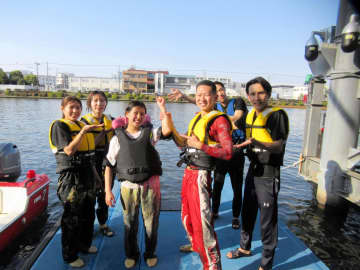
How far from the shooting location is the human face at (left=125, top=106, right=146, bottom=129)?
2.68m

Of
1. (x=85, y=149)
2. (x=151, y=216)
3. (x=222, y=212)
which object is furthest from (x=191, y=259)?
(x=85, y=149)

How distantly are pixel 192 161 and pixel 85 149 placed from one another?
1306mm

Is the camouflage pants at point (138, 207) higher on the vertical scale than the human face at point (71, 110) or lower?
lower

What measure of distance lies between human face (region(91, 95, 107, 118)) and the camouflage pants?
1244mm

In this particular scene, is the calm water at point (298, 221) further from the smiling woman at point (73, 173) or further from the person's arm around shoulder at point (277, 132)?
the person's arm around shoulder at point (277, 132)

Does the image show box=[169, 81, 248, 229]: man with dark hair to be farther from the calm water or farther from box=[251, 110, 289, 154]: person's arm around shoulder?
the calm water

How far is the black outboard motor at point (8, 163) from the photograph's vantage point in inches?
200

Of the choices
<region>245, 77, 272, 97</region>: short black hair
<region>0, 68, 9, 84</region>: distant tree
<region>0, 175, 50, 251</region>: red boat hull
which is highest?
<region>0, 68, 9, 84</region>: distant tree

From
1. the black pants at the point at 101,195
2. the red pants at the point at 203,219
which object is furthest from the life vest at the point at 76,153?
the red pants at the point at 203,219

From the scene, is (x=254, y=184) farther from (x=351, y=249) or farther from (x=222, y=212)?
(x=351, y=249)

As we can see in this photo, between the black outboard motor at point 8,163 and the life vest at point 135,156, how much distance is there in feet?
12.6

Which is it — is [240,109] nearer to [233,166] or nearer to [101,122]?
[233,166]

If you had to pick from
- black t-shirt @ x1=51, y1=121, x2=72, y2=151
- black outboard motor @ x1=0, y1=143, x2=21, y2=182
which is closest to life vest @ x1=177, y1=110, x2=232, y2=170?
black t-shirt @ x1=51, y1=121, x2=72, y2=151

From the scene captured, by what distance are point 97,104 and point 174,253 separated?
2.23 m
